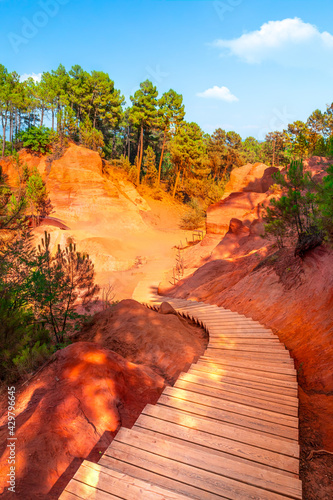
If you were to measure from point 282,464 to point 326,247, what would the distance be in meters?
5.94

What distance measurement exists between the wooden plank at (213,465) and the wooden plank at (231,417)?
0.45 m

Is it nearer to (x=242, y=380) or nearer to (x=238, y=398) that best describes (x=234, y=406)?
(x=238, y=398)

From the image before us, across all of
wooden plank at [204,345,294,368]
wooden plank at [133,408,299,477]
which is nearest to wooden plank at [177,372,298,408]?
wooden plank at [133,408,299,477]

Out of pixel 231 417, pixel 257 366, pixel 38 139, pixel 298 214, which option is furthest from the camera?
pixel 38 139

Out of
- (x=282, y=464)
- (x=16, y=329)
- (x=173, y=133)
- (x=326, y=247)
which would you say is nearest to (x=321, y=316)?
(x=326, y=247)

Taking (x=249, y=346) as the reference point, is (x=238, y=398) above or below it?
above

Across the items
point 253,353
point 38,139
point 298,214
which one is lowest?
point 253,353

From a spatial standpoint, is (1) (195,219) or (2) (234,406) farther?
(1) (195,219)

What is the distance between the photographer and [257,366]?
3668 millimetres

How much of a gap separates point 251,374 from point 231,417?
95cm

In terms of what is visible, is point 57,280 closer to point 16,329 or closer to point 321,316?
point 16,329

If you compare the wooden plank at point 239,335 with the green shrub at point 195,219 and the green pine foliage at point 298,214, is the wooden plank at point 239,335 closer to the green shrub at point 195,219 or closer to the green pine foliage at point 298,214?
the green pine foliage at point 298,214

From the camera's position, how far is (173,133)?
128ft

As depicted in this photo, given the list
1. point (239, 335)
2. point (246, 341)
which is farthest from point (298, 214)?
point (246, 341)
